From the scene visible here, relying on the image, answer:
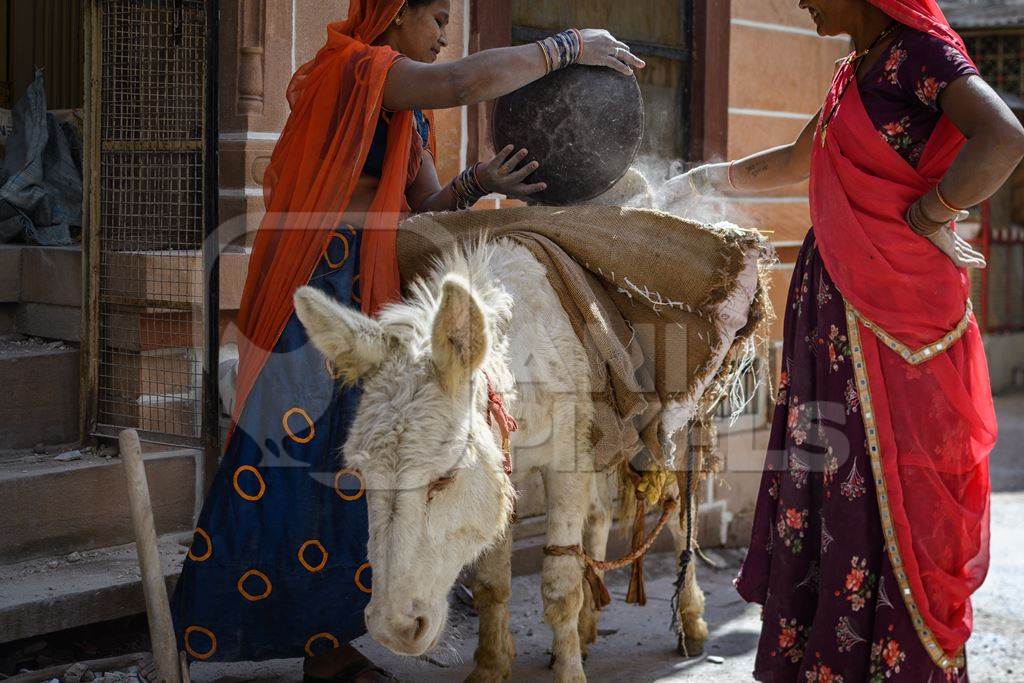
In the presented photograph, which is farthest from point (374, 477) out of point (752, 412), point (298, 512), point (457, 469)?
point (752, 412)

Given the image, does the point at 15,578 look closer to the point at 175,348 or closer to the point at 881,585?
the point at 175,348

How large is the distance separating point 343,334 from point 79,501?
1938 millimetres

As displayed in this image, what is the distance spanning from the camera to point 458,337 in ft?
8.82

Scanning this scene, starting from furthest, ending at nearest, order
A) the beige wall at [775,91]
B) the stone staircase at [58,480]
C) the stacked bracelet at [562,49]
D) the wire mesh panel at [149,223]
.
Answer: the beige wall at [775,91], the wire mesh panel at [149,223], the stone staircase at [58,480], the stacked bracelet at [562,49]

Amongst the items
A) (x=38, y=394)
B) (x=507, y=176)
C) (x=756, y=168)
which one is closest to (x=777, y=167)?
(x=756, y=168)

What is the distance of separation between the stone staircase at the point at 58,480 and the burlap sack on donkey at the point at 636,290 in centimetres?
155

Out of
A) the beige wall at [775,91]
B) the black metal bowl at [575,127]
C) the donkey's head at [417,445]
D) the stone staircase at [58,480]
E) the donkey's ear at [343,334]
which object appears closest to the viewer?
the donkey's head at [417,445]

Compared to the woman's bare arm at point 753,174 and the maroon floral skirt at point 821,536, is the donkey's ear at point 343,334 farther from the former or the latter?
the woman's bare arm at point 753,174

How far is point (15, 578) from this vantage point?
12.5 feet

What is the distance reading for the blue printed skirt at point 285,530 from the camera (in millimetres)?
3289

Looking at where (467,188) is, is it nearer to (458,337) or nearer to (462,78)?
(462,78)

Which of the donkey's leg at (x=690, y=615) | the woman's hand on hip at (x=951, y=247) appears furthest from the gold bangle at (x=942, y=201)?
the donkey's leg at (x=690, y=615)

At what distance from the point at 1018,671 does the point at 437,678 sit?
2.34 metres

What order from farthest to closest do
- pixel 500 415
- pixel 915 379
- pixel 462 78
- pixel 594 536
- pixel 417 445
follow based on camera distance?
pixel 594 536
pixel 462 78
pixel 915 379
pixel 500 415
pixel 417 445
